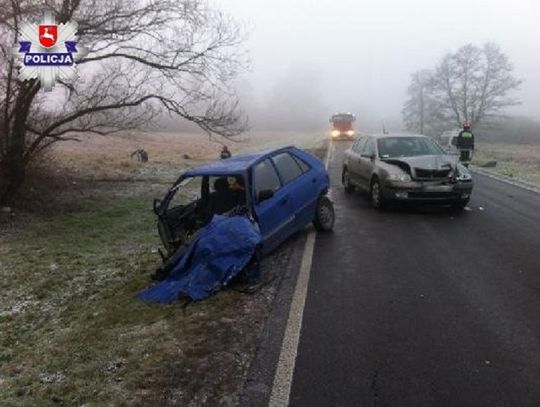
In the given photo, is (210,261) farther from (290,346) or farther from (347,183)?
(347,183)

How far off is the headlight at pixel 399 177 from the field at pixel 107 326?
3.79 m

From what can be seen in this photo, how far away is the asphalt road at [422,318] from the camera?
432 centimetres

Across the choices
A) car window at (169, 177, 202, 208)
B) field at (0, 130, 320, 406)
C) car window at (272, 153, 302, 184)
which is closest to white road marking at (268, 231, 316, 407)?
field at (0, 130, 320, 406)

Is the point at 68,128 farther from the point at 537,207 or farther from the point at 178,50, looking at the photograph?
the point at 537,207

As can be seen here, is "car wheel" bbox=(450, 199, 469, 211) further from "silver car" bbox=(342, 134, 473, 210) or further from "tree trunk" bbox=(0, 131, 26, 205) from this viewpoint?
"tree trunk" bbox=(0, 131, 26, 205)

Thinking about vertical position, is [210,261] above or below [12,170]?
below

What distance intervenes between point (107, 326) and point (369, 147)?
8.80 meters

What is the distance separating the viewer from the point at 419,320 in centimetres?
567

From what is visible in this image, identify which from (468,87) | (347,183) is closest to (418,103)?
(468,87)

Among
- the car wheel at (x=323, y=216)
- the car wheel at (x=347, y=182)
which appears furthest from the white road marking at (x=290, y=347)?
the car wheel at (x=347, y=182)

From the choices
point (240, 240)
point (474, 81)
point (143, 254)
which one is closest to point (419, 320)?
point (240, 240)

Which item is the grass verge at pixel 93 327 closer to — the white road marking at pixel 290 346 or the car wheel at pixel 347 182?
the white road marking at pixel 290 346

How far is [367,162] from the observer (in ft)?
42.6

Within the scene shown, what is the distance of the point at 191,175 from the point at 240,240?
1877mm
